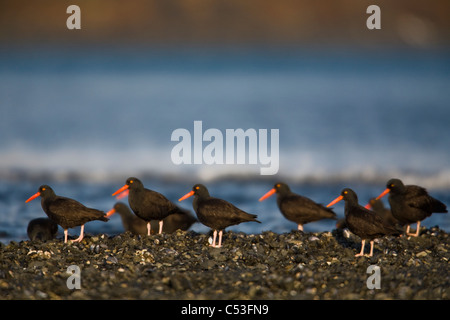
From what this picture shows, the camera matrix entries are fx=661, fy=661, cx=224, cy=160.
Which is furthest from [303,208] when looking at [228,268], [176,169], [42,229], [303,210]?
[176,169]

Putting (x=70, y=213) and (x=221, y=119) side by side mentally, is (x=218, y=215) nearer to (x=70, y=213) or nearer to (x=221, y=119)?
(x=70, y=213)

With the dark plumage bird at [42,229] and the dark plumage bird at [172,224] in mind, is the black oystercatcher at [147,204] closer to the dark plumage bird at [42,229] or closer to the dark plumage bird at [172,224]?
the dark plumage bird at [172,224]

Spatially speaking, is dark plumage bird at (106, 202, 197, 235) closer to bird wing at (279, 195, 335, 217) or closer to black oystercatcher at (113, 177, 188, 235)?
black oystercatcher at (113, 177, 188, 235)

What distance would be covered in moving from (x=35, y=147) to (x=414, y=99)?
21.2 metres

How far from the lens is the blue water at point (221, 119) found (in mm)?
19219

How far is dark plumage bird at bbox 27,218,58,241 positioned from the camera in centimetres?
1043

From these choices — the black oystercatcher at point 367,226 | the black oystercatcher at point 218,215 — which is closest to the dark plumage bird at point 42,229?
the black oystercatcher at point 218,215

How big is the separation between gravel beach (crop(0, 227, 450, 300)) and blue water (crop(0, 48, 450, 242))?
364cm

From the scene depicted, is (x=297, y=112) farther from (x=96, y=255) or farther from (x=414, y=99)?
(x=96, y=255)

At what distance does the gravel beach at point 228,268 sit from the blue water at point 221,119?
3.64 m

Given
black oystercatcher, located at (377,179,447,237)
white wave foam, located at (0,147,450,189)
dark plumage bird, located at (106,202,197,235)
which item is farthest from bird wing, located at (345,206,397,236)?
white wave foam, located at (0,147,450,189)

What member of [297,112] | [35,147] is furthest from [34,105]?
[297,112]

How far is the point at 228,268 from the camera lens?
7.66 metres

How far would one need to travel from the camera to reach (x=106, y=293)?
253 inches
